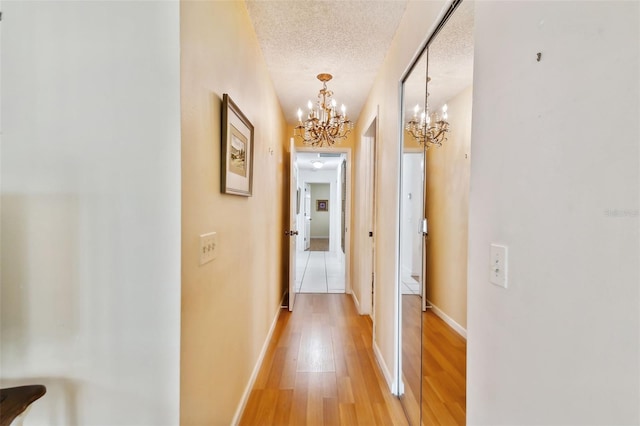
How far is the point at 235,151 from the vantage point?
1.44m

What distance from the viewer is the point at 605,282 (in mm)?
A: 511

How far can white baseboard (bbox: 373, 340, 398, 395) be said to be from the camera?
185 centimetres

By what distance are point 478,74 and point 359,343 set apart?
92.1 inches

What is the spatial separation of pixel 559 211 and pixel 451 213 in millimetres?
626

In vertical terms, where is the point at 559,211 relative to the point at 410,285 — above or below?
above

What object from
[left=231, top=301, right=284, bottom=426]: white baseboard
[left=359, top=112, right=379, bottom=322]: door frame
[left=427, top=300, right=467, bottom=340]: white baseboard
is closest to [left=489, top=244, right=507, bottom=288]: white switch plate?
[left=427, top=300, right=467, bottom=340]: white baseboard

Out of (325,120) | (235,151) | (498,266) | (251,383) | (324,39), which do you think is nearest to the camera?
(498,266)

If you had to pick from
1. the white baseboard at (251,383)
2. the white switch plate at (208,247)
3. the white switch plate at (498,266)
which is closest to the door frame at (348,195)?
the white baseboard at (251,383)

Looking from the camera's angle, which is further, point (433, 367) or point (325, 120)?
point (325, 120)

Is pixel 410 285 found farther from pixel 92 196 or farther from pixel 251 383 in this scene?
pixel 92 196

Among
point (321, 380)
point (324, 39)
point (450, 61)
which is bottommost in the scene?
point (321, 380)

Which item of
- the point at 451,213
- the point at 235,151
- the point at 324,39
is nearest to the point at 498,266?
the point at 451,213

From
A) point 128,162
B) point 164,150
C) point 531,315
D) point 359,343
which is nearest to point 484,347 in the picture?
point 531,315

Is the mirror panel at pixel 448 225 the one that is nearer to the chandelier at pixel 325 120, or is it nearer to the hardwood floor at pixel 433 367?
the hardwood floor at pixel 433 367
